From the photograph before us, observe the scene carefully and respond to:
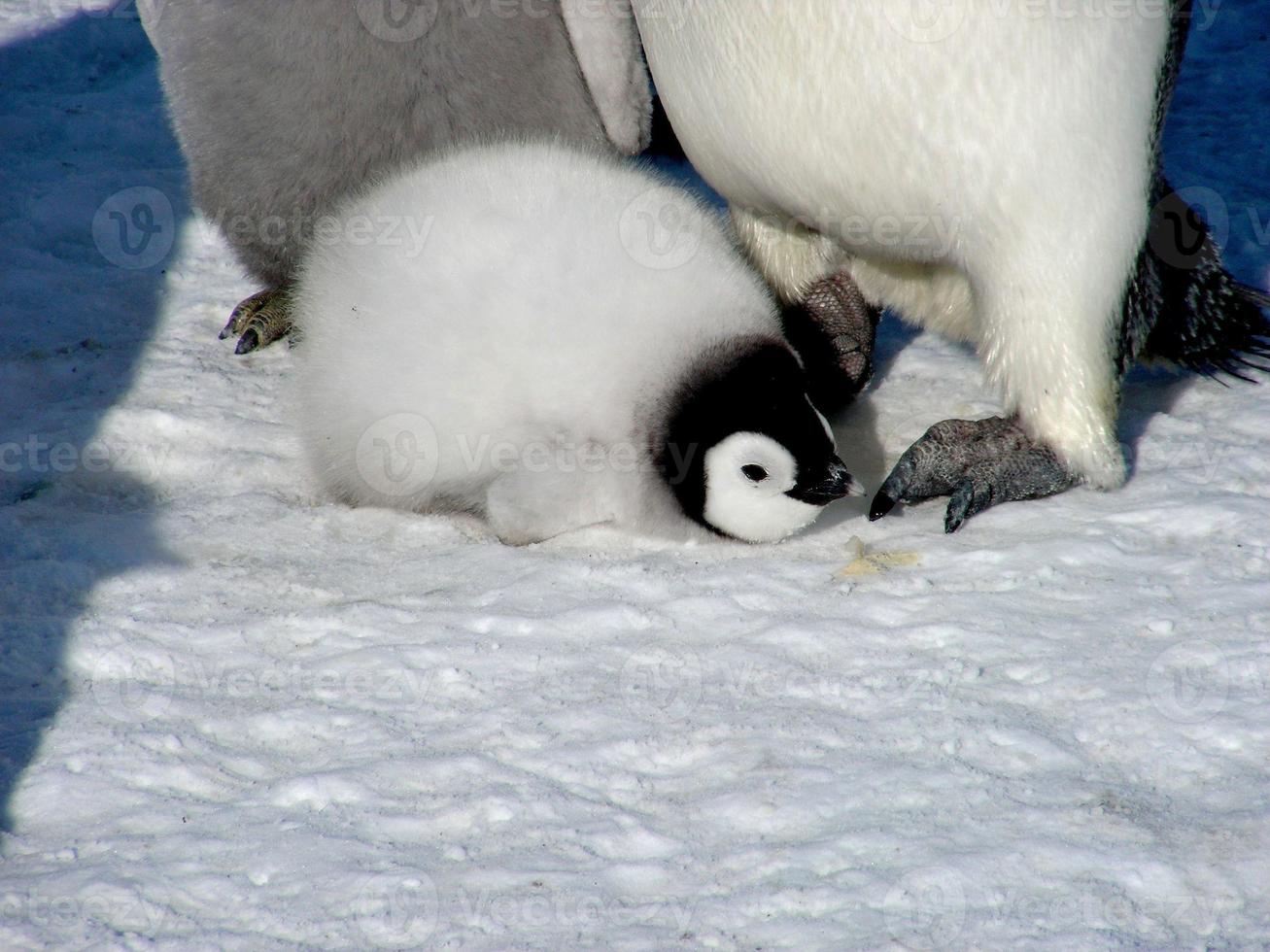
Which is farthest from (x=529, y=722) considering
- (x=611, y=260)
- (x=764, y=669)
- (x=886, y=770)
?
(x=611, y=260)

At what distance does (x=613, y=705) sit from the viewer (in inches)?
61.7

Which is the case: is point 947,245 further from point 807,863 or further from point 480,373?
point 807,863

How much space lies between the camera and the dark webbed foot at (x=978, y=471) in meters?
1.94

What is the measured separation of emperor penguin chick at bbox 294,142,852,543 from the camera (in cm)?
185
